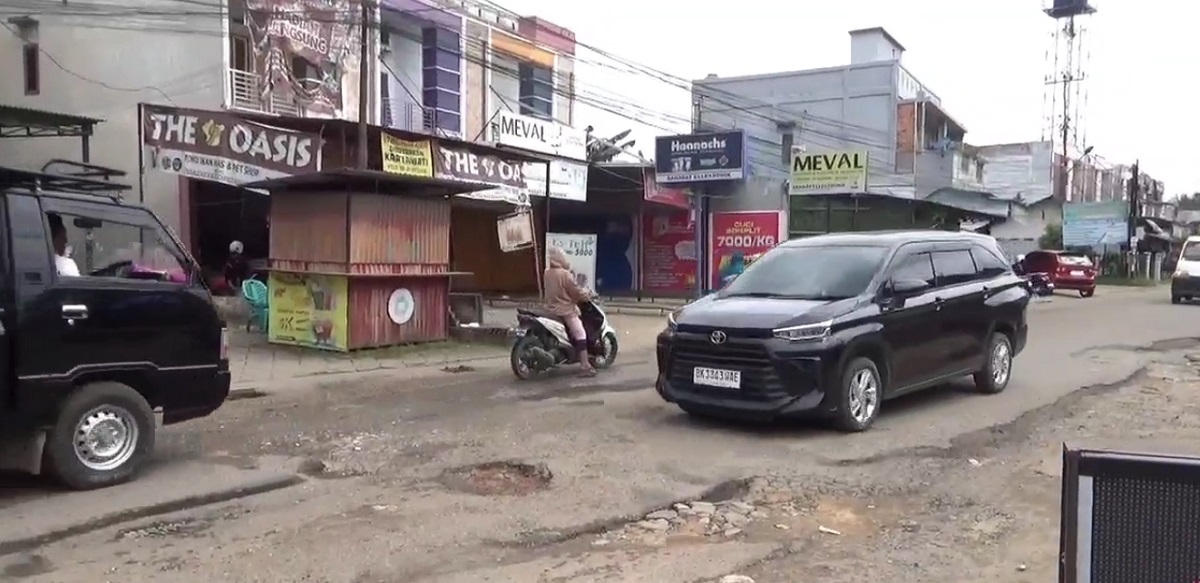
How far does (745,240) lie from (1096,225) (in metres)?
25.9

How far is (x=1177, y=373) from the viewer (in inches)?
481

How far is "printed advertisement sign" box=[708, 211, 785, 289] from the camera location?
22.4 metres

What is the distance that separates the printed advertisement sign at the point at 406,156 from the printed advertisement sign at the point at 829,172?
Result: 10.8 meters

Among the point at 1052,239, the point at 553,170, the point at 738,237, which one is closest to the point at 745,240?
the point at 738,237

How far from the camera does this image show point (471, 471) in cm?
689

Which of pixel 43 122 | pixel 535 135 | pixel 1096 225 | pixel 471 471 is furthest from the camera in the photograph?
pixel 1096 225

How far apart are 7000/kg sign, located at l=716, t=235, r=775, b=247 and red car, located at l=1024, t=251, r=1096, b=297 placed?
13149 mm

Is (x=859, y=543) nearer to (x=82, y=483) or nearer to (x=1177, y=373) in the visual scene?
(x=82, y=483)

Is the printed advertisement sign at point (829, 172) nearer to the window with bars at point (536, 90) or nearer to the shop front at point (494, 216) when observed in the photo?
the shop front at point (494, 216)

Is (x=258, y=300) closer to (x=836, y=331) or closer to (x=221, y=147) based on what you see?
(x=221, y=147)

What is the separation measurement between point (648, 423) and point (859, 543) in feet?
11.6

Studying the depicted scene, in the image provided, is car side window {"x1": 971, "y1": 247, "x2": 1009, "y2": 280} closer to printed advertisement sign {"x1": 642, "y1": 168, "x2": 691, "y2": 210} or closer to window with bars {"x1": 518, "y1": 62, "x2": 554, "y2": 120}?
printed advertisement sign {"x1": 642, "y1": 168, "x2": 691, "y2": 210}

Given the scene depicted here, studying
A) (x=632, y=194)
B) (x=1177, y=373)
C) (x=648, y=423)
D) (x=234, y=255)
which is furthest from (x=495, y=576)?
(x=632, y=194)

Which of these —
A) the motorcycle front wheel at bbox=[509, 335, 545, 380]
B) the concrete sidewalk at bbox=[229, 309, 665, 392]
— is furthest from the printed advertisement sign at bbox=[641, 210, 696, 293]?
the motorcycle front wheel at bbox=[509, 335, 545, 380]
